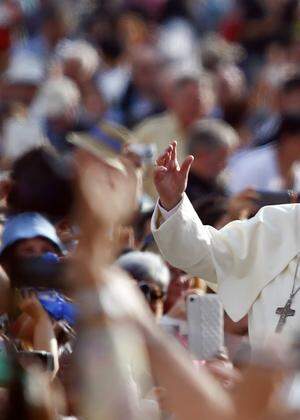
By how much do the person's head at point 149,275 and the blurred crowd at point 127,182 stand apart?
1 cm

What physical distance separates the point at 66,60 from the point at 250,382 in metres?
8.55

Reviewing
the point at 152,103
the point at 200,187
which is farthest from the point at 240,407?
the point at 152,103

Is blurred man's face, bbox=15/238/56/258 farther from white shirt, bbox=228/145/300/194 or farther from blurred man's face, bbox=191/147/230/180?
A: white shirt, bbox=228/145/300/194

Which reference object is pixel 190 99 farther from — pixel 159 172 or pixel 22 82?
pixel 159 172

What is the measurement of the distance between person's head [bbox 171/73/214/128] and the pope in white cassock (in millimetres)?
3828

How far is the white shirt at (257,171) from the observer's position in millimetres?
8819

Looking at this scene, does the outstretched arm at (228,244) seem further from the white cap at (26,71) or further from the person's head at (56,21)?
the person's head at (56,21)

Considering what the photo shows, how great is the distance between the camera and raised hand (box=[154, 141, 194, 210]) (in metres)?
5.46

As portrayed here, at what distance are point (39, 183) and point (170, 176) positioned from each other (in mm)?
999

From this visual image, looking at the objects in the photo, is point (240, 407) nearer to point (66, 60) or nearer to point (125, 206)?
point (125, 206)

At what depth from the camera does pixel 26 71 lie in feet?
37.8

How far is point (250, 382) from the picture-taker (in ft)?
10.6

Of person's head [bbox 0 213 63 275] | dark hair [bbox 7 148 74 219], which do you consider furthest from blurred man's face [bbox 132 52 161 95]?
person's head [bbox 0 213 63 275]

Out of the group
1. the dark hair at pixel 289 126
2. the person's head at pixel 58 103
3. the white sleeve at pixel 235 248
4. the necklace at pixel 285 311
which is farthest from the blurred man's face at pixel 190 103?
the necklace at pixel 285 311
